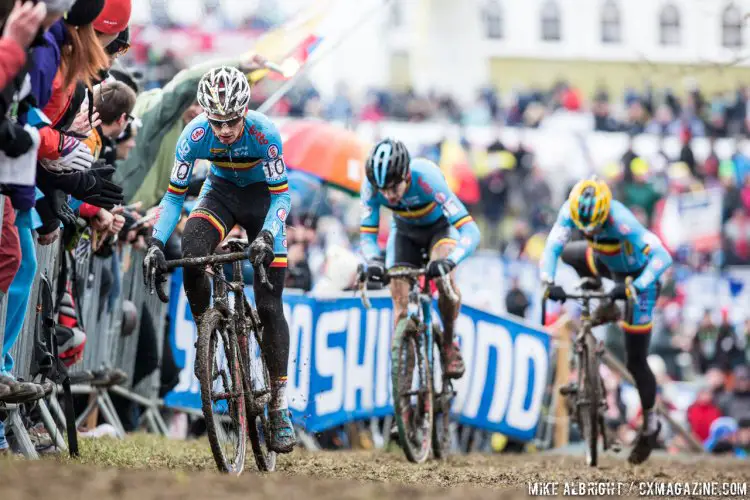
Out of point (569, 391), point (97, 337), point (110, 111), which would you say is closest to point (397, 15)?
point (569, 391)

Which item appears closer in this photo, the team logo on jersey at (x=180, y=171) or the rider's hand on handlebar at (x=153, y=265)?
the rider's hand on handlebar at (x=153, y=265)

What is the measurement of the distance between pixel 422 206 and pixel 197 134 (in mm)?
3268

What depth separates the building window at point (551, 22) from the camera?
63531 mm

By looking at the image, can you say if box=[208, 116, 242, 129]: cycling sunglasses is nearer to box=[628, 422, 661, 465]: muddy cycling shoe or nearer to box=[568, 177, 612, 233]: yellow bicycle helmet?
box=[568, 177, 612, 233]: yellow bicycle helmet

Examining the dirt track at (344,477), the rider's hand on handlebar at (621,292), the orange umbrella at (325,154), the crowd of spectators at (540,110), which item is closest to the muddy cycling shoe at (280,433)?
the dirt track at (344,477)

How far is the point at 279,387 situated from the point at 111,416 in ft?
8.39

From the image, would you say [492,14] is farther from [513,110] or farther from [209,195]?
[209,195]

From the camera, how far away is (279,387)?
8703mm

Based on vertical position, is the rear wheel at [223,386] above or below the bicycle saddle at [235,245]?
below

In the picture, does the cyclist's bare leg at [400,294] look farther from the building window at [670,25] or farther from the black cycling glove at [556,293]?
the building window at [670,25]

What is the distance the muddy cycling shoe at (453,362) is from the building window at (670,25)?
55.4m

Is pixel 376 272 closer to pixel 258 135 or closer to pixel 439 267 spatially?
pixel 439 267

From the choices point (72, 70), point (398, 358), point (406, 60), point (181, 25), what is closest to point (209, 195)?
point (72, 70)

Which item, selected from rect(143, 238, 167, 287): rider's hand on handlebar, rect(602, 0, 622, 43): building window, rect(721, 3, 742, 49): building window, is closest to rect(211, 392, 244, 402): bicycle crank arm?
rect(143, 238, 167, 287): rider's hand on handlebar
